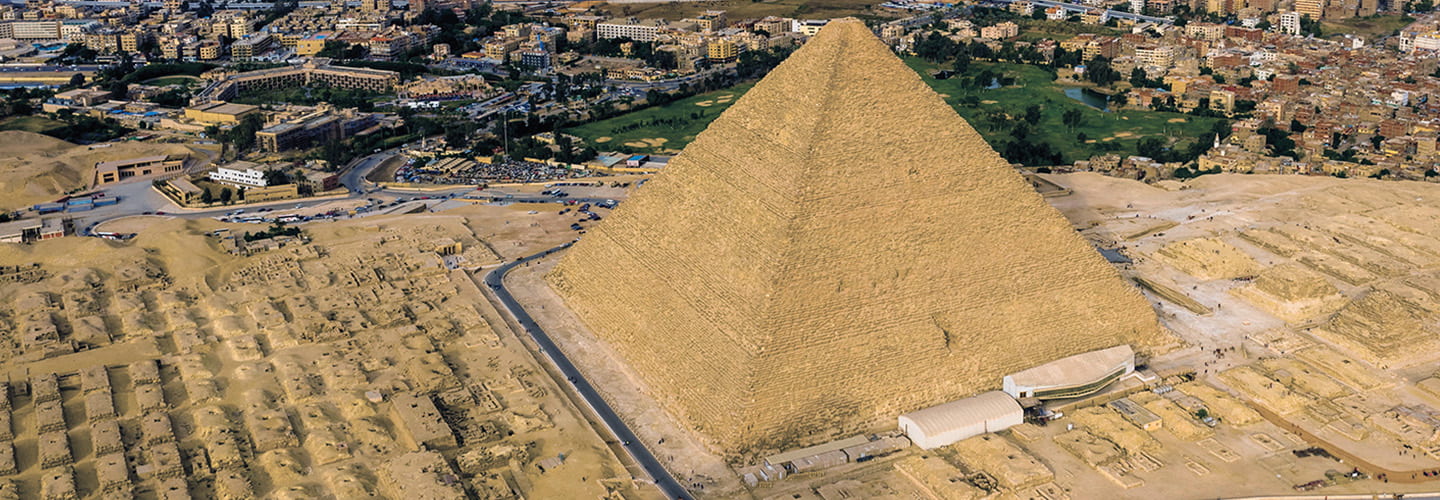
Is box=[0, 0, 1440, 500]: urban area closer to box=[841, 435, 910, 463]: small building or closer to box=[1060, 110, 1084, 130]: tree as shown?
box=[841, 435, 910, 463]: small building

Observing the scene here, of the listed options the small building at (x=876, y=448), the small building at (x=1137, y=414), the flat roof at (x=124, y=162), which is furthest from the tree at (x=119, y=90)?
the small building at (x=1137, y=414)

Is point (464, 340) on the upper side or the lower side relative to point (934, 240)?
lower

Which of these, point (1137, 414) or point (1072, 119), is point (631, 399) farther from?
point (1072, 119)

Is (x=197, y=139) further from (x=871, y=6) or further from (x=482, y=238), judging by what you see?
(x=871, y=6)

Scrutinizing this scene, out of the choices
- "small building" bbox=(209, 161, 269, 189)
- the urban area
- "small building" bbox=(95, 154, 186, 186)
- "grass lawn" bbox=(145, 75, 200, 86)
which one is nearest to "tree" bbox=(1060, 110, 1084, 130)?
the urban area

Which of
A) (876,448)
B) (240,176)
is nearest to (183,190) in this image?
(240,176)

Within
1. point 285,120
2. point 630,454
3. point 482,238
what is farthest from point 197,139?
point 630,454

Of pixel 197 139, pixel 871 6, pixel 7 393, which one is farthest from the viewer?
pixel 871 6
